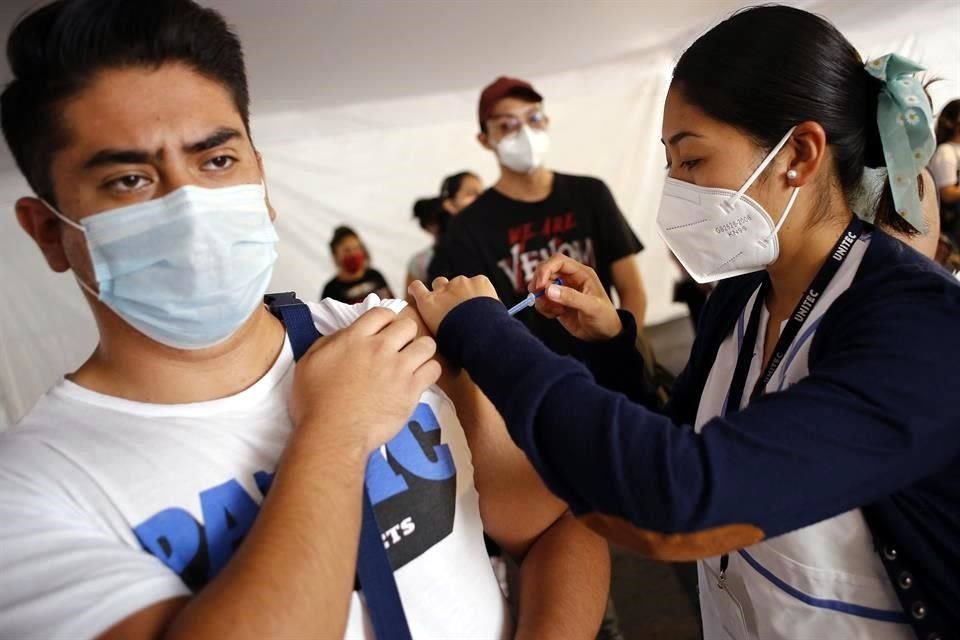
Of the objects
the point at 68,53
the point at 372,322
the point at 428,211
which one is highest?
the point at 68,53

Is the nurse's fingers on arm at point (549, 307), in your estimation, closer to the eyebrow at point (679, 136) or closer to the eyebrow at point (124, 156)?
the eyebrow at point (679, 136)

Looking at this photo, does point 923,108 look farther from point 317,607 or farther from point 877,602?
point 317,607

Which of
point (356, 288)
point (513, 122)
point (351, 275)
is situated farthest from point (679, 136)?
point (351, 275)

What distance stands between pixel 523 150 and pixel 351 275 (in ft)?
6.62

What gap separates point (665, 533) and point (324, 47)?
2.88 m

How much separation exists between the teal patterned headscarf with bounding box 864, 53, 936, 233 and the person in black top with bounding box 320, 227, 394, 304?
3140 mm

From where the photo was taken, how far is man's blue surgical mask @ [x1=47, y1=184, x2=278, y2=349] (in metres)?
0.80

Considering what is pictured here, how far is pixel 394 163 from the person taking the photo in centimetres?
483

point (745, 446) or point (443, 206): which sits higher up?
point (745, 446)

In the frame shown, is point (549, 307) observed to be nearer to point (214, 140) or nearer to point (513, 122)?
point (214, 140)

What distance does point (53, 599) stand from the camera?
1.98 feet

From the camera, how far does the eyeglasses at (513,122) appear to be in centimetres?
252

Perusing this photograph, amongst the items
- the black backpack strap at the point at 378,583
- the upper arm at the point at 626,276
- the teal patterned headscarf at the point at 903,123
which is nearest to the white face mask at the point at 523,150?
the upper arm at the point at 626,276

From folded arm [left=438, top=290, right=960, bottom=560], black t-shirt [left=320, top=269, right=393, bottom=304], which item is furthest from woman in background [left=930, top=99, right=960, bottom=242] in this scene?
folded arm [left=438, top=290, right=960, bottom=560]
